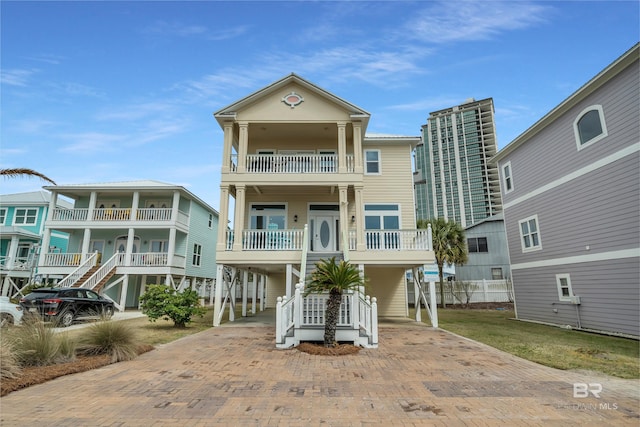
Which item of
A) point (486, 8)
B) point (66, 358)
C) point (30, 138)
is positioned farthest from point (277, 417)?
point (30, 138)

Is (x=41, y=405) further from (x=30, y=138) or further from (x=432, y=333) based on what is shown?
(x=30, y=138)

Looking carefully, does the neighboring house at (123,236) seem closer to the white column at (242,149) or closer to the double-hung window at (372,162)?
the white column at (242,149)

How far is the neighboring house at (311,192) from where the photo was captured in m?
12.6

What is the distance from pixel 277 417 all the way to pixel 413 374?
3010mm

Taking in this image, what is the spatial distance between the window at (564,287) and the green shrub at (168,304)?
1442 centimetres

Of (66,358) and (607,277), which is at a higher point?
(607,277)

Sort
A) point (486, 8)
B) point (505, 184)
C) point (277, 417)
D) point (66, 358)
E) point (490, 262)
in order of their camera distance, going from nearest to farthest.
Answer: point (277, 417)
point (66, 358)
point (486, 8)
point (505, 184)
point (490, 262)

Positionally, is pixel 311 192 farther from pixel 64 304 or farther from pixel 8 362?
pixel 8 362

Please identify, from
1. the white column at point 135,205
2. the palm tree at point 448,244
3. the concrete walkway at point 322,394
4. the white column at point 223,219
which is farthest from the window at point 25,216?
the palm tree at point 448,244

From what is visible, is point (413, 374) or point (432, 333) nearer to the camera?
point (413, 374)

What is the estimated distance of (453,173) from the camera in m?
74.1

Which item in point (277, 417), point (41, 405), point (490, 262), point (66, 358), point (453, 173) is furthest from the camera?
point (453, 173)

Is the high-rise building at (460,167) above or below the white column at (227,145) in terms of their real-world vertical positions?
above

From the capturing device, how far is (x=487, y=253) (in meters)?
27.6
